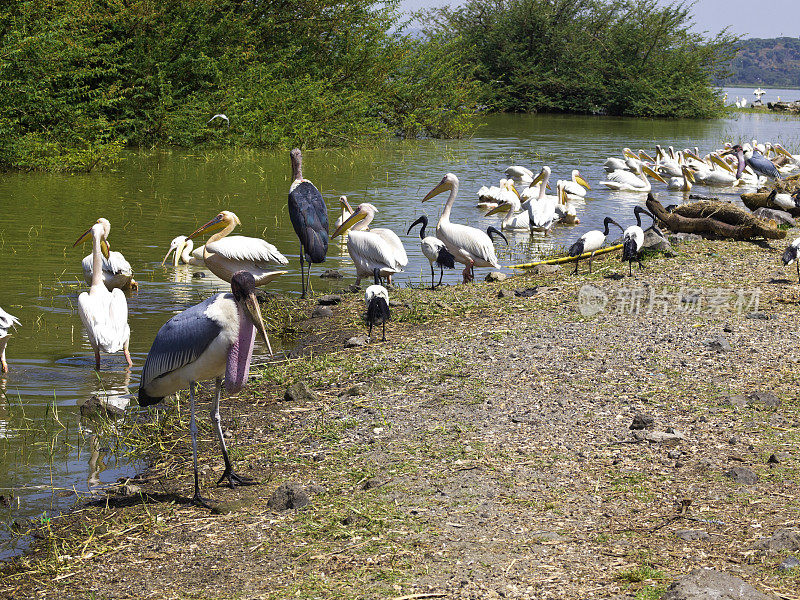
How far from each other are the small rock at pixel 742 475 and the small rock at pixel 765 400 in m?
1.00

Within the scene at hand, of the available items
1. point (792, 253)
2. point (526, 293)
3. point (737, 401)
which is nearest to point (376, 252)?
point (526, 293)

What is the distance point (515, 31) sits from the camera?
46.3 metres

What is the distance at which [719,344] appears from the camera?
6277 millimetres

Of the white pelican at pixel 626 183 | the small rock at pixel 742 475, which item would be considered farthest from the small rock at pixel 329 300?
the white pelican at pixel 626 183

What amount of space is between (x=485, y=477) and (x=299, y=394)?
1.91 m

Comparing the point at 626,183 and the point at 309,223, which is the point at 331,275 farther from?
the point at 626,183

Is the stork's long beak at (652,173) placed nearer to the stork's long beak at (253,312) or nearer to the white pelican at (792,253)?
the white pelican at (792,253)

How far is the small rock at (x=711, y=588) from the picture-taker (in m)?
3.17

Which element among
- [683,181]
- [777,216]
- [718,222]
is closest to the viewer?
[718,222]

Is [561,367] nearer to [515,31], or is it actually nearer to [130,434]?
[130,434]

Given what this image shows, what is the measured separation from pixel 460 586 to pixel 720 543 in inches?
46.5

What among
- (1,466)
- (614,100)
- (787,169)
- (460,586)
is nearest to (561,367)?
(460,586)

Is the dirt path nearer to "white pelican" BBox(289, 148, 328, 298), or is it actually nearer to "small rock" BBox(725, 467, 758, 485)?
"small rock" BBox(725, 467, 758, 485)

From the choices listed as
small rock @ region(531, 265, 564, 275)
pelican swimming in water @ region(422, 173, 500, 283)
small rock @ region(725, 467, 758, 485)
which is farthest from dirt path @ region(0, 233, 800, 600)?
pelican swimming in water @ region(422, 173, 500, 283)
